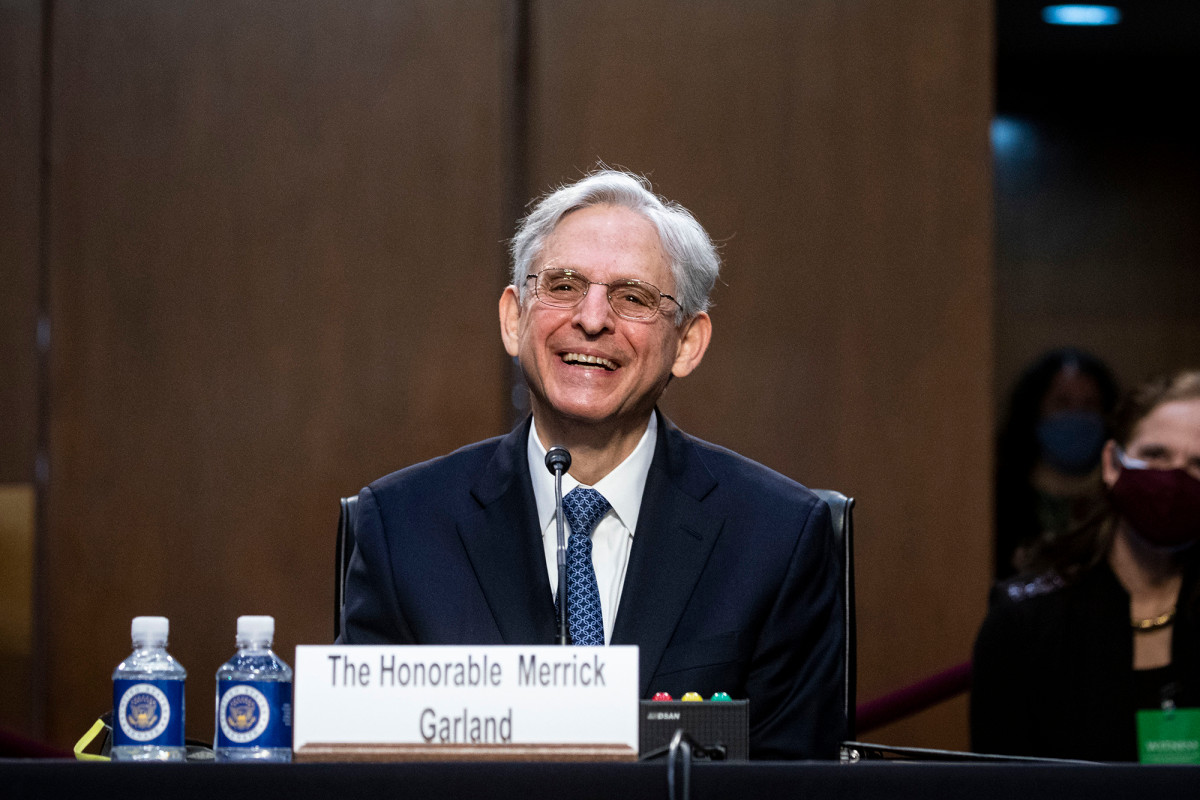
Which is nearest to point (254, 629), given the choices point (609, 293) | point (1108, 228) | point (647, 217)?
point (609, 293)

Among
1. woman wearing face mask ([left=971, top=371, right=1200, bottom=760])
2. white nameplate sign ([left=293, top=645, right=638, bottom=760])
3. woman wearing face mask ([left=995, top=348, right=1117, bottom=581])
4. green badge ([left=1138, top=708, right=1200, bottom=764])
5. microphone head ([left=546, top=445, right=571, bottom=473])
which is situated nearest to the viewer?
white nameplate sign ([left=293, top=645, right=638, bottom=760])

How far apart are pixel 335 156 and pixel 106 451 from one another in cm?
99

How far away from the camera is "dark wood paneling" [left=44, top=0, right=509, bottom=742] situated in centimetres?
331

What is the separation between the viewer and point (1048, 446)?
13.1 ft

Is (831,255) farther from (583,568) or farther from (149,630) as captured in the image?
(149,630)

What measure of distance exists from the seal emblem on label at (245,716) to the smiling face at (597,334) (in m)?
0.77

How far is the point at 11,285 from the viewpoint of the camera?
3.32 m

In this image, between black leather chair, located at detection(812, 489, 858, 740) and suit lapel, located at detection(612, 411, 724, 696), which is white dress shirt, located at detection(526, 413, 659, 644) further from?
black leather chair, located at detection(812, 489, 858, 740)

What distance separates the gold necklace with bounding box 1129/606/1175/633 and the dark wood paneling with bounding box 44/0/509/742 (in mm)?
1670

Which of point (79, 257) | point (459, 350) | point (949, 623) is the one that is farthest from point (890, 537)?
point (79, 257)

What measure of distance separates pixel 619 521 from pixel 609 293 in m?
0.34

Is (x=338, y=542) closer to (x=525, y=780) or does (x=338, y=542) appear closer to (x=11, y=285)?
(x=525, y=780)

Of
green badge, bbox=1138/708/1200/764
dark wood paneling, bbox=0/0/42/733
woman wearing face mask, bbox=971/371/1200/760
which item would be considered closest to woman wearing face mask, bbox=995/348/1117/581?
woman wearing face mask, bbox=971/371/1200/760

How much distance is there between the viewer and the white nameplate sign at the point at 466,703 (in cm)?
108
